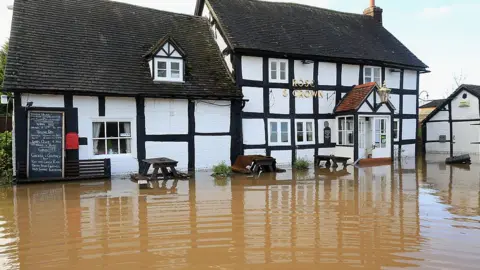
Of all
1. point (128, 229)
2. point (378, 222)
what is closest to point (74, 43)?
point (128, 229)

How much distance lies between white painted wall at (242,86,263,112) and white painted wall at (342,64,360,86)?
4.38 meters

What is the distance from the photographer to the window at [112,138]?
13406 mm

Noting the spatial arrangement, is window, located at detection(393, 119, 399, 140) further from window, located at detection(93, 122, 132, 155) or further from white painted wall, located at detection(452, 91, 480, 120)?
window, located at detection(93, 122, 132, 155)

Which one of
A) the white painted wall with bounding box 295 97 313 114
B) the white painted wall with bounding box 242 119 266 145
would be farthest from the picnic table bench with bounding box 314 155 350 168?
the white painted wall with bounding box 242 119 266 145

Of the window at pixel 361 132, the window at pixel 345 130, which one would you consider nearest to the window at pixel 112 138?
the window at pixel 345 130

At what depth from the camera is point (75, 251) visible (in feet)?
18.3

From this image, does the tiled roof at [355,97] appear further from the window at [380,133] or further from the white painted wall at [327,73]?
the window at [380,133]

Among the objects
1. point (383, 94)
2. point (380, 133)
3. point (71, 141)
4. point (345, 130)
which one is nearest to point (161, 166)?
point (71, 141)

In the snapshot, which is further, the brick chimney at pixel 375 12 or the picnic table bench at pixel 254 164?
the brick chimney at pixel 375 12

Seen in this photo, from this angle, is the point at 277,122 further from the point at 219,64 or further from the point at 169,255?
the point at 169,255

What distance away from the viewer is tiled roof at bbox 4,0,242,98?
12.7 metres

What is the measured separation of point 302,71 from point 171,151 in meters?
6.64

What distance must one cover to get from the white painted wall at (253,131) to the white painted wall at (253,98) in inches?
18.8

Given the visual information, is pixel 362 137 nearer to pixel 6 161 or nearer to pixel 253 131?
pixel 253 131
